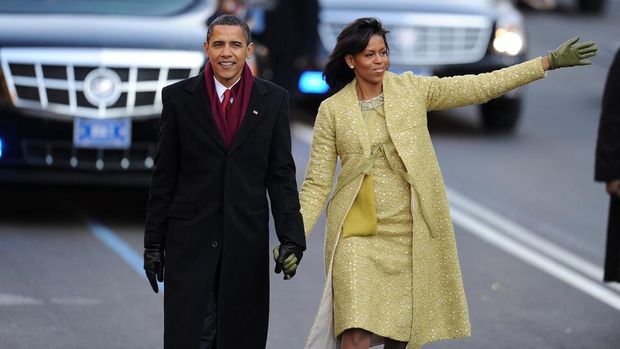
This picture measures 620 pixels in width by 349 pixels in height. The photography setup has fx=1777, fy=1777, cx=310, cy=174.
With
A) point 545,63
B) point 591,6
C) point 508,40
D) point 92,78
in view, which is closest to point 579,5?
point 591,6

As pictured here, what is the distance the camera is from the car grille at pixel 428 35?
1650 centimetres

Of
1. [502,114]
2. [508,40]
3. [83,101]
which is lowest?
[502,114]

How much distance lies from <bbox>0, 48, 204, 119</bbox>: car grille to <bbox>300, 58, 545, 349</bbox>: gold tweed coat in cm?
442

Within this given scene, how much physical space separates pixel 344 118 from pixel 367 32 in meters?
0.34

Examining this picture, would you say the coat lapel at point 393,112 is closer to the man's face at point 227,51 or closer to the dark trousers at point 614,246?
the man's face at point 227,51

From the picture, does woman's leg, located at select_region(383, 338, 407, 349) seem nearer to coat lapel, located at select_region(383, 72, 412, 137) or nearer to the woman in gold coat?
the woman in gold coat

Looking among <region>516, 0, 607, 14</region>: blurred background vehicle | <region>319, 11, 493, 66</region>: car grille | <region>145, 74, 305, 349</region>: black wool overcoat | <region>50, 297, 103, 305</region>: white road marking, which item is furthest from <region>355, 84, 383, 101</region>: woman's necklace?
<region>516, 0, 607, 14</region>: blurred background vehicle

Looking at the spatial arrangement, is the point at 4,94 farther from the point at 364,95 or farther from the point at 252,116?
the point at 252,116

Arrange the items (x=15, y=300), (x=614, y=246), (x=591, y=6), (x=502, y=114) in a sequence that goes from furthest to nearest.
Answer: (x=591, y=6) → (x=502, y=114) → (x=15, y=300) → (x=614, y=246)

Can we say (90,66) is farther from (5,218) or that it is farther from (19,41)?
(5,218)

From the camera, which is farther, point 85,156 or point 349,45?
point 85,156

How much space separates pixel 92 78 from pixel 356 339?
4.80m

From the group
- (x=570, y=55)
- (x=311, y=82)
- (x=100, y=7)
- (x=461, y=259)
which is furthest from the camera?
(x=311, y=82)

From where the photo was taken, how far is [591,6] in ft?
102
